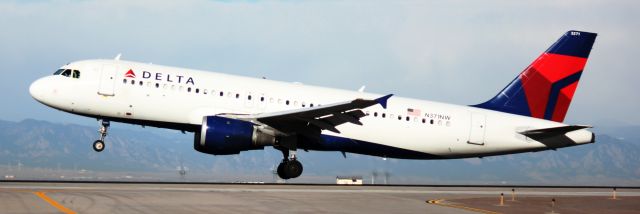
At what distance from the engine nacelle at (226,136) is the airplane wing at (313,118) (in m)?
0.65

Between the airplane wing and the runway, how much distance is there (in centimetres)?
300

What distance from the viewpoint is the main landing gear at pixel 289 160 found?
4291 cm

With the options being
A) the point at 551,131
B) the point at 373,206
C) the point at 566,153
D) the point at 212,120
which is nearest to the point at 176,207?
the point at 373,206

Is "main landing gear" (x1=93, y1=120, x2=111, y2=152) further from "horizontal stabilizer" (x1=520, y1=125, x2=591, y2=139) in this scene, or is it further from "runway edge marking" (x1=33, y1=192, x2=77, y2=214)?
"horizontal stabilizer" (x1=520, y1=125, x2=591, y2=139)

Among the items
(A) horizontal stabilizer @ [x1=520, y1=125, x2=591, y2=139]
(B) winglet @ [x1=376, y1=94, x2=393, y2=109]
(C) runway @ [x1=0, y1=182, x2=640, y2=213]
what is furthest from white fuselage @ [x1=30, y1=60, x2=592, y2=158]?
(B) winglet @ [x1=376, y1=94, x2=393, y2=109]

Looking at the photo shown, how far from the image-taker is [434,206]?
1227 inches

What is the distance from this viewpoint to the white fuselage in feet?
136

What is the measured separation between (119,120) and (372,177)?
19479 millimetres

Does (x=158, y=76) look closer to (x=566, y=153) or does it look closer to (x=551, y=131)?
(x=551, y=131)

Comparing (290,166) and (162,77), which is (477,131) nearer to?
(290,166)

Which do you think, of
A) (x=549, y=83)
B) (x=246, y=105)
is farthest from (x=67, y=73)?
(x=549, y=83)

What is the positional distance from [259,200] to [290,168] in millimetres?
12161

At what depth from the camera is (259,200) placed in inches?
1237

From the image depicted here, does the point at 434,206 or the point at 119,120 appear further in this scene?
the point at 119,120
